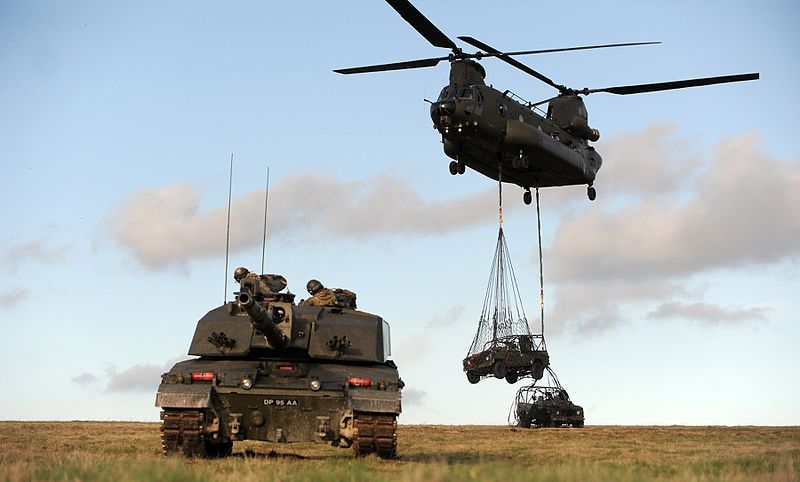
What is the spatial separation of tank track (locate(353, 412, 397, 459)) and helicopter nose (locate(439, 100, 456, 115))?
1258 centimetres

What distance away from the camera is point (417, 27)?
25.5 m

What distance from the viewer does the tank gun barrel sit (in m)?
14.5

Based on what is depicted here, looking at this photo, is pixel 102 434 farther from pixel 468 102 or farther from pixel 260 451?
pixel 468 102

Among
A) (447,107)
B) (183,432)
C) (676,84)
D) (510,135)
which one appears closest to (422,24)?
(447,107)

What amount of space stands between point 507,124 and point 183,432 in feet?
49.7

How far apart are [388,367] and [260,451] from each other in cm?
297

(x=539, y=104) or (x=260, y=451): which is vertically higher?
(x=539, y=104)

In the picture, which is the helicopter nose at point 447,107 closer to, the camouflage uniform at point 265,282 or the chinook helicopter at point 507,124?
the chinook helicopter at point 507,124

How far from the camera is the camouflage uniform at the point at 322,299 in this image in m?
18.2

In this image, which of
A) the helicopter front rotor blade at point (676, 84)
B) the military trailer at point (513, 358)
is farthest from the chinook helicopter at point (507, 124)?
the military trailer at point (513, 358)

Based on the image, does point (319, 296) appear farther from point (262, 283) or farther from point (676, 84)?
point (676, 84)

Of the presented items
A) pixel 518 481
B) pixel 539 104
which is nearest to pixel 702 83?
pixel 539 104

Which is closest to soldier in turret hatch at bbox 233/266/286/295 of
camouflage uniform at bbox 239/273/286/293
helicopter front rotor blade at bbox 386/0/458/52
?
camouflage uniform at bbox 239/273/286/293

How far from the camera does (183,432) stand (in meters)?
15.4
